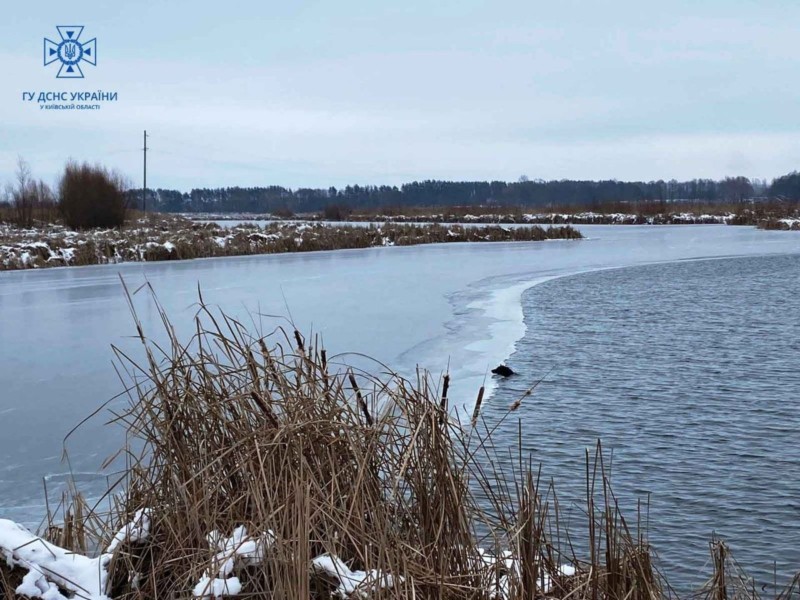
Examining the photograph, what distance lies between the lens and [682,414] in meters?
6.91

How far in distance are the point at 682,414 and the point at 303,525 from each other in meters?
4.81

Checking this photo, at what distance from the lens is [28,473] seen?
17.8 ft

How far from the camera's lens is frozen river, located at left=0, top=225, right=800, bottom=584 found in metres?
6.39

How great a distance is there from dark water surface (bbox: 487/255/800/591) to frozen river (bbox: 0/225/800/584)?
652 millimetres

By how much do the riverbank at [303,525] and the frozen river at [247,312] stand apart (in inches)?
70.5

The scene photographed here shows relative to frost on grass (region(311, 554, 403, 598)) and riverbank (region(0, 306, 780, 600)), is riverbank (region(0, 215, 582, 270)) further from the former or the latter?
frost on grass (region(311, 554, 403, 598))

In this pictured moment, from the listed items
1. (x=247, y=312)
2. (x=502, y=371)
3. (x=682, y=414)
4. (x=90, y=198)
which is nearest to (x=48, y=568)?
(x=682, y=414)

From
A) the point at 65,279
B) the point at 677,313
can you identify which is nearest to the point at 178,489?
the point at 677,313

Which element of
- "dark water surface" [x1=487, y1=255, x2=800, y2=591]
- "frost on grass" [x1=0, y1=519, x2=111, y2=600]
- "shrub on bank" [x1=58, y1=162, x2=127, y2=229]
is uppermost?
"shrub on bank" [x1=58, y1=162, x2=127, y2=229]

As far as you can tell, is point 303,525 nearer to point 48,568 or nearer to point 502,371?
point 48,568

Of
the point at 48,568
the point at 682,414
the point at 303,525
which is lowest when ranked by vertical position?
the point at 682,414

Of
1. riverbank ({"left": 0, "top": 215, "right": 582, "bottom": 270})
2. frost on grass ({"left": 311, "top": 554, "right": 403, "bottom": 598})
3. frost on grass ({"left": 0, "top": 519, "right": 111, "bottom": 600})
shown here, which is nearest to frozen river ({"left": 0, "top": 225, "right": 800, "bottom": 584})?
riverbank ({"left": 0, "top": 215, "right": 582, "bottom": 270})

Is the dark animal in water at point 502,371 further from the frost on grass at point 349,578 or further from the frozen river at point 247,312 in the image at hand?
the frost on grass at point 349,578

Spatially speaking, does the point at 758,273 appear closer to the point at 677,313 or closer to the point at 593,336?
the point at 677,313
